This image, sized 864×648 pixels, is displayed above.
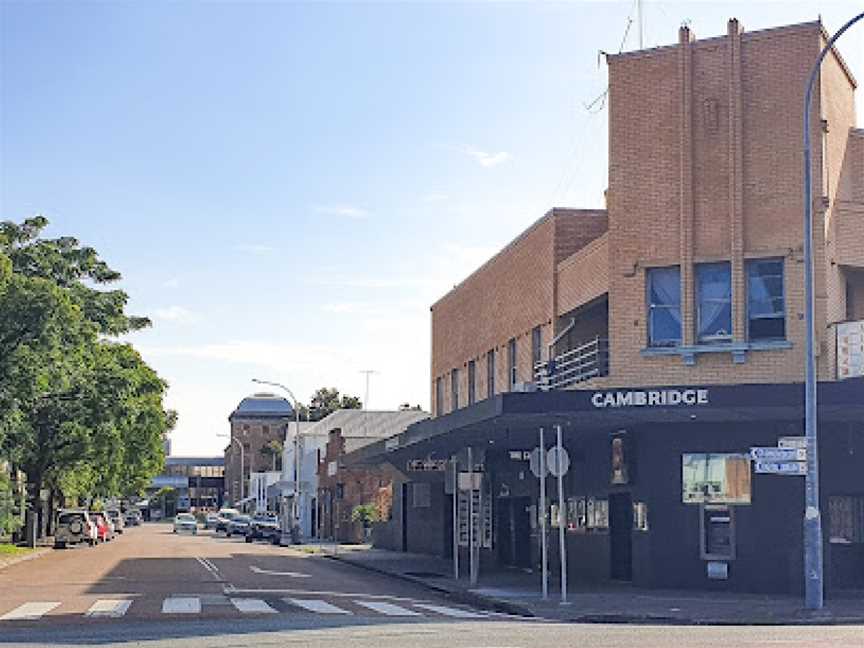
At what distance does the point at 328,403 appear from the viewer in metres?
148

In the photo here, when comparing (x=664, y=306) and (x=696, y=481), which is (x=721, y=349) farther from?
(x=696, y=481)

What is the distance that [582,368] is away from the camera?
32062mm

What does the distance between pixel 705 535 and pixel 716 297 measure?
4974mm

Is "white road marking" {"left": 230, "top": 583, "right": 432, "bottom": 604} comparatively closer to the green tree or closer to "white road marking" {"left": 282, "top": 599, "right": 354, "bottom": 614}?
"white road marking" {"left": 282, "top": 599, "right": 354, "bottom": 614}

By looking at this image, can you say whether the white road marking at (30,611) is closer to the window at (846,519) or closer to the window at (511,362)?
the window at (846,519)

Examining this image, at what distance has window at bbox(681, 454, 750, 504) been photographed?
2722cm

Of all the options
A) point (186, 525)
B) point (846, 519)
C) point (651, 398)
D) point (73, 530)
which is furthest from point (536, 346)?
point (186, 525)

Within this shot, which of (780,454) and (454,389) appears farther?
(454,389)

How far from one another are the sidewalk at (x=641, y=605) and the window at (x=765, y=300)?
5.37m

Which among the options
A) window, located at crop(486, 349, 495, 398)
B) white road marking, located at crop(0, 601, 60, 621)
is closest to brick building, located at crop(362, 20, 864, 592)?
white road marking, located at crop(0, 601, 60, 621)

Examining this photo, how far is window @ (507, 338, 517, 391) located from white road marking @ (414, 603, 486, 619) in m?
15.2

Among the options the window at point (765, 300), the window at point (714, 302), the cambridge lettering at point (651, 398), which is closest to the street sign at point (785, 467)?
the cambridge lettering at point (651, 398)

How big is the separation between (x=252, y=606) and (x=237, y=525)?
2335 inches

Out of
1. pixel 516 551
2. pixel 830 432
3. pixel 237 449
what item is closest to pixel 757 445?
pixel 830 432
